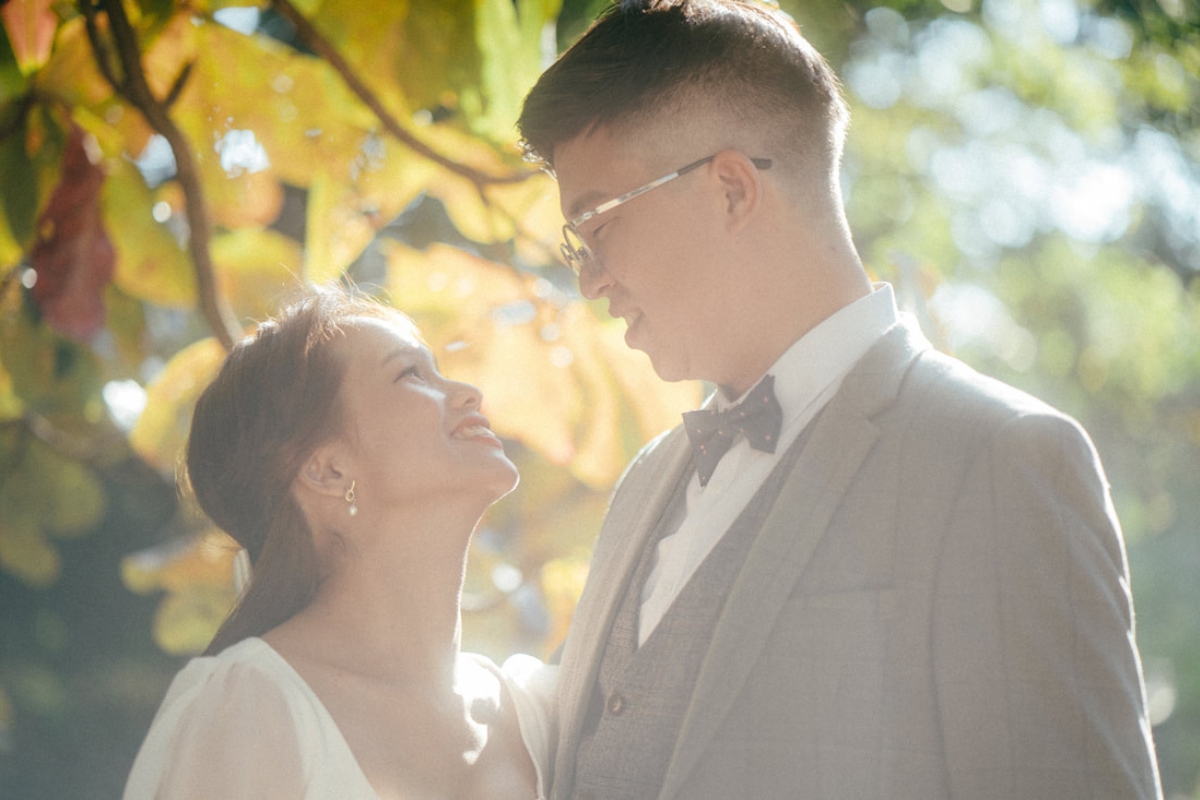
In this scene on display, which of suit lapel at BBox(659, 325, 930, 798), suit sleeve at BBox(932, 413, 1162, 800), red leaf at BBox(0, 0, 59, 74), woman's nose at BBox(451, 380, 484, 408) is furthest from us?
red leaf at BBox(0, 0, 59, 74)

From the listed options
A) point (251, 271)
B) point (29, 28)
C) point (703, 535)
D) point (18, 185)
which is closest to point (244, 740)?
point (703, 535)

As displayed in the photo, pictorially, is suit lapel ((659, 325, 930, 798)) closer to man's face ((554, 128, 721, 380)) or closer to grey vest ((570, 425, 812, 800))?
grey vest ((570, 425, 812, 800))

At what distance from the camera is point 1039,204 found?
722 centimetres

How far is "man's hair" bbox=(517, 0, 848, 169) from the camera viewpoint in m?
1.92

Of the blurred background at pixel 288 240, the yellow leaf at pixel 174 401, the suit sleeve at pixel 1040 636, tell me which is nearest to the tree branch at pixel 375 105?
the blurred background at pixel 288 240

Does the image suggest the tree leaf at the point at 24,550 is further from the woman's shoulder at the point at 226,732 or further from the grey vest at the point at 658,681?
the grey vest at the point at 658,681

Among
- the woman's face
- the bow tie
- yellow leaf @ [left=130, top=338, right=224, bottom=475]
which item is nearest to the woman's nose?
the woman's face

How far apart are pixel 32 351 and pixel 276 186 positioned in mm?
796

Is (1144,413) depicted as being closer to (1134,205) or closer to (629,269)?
(1134,205)

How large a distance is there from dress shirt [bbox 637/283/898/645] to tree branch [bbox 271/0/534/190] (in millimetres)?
965

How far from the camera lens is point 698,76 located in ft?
6.32

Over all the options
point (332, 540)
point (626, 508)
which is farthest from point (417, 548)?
point (626, 508)

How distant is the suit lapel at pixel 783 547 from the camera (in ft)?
4.88

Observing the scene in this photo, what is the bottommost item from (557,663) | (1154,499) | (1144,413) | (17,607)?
(1154,499)
